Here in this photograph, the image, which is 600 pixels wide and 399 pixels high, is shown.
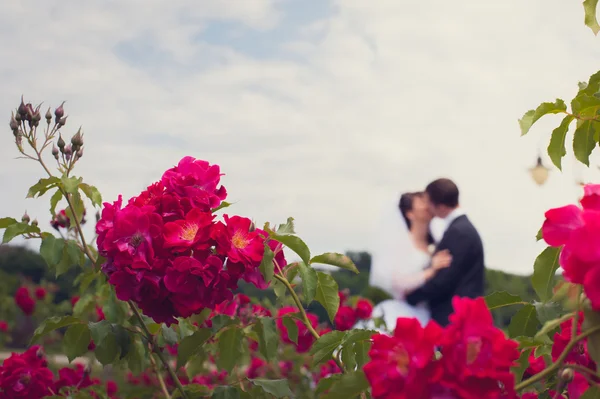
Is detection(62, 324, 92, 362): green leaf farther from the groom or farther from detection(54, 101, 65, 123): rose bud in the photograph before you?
the groom

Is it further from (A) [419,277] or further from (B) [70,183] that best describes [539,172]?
(B) [70,183]

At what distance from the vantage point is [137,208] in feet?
5.49

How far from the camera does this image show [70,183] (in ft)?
6.68

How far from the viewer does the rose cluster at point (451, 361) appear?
969mm

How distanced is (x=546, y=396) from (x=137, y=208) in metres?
1.03

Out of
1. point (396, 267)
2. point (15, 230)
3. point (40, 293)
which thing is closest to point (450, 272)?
point (396, 267)

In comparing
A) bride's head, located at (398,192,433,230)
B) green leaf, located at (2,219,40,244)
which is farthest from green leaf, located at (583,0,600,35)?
bride's head, located at (398,192,433,230)

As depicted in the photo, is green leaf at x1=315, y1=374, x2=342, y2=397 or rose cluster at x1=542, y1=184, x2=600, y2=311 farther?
green leaf at x1=315, y1=374, x2=342, y2=397

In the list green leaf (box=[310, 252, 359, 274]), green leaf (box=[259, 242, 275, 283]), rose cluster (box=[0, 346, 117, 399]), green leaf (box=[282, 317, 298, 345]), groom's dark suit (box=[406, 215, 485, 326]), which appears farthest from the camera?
groom's dark suit (box=[406, 215, 485, 326])

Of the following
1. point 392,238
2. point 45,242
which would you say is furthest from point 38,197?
point 392,238

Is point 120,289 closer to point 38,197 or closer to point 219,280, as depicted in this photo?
point 219,280

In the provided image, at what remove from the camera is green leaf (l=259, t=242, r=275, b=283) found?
1640 millimetres

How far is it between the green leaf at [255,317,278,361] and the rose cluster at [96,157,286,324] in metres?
0.16

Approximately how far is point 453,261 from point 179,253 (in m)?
4.87
